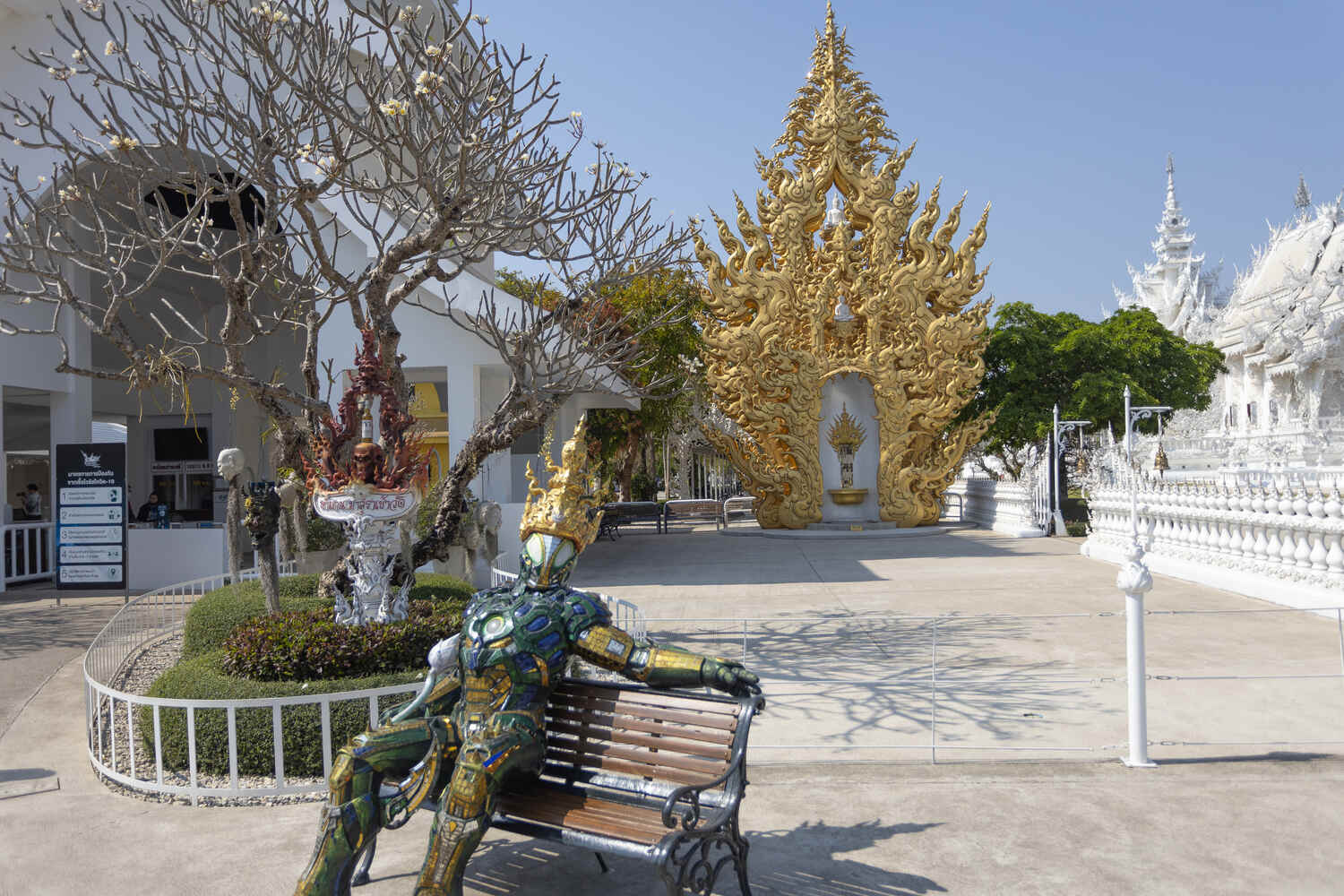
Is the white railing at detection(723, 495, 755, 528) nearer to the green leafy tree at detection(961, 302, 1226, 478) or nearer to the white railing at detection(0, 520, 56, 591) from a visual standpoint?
the green leafy tree at detection(961, 302, 1226, 478)

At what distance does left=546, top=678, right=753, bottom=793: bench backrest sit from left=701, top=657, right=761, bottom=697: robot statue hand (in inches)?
2.8

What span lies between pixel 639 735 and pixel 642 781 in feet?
0.59

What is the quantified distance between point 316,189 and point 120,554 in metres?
7.15

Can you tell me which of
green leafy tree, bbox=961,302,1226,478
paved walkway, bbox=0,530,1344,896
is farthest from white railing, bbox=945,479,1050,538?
paved walkway, bbox=0,530,1344,896

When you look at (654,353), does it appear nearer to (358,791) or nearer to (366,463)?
(366,463)

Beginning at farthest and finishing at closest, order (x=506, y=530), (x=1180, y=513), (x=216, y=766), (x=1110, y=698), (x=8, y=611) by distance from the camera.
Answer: (x=506, y=530) < (x=1180, y=513) < (x=8, y=611) < (x=1110, y=698) < (x=216, y=766)

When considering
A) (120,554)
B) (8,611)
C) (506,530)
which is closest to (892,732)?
(506,530)

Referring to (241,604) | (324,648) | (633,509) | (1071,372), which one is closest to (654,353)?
(633,509)

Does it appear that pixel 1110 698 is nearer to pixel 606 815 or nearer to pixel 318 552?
pixel 606 815

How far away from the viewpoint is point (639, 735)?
3.74 m

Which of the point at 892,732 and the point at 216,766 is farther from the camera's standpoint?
the point at 892,732

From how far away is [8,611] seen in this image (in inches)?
468

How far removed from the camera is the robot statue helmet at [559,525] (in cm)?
379

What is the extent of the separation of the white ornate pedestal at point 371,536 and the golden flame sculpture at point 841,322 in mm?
15883
